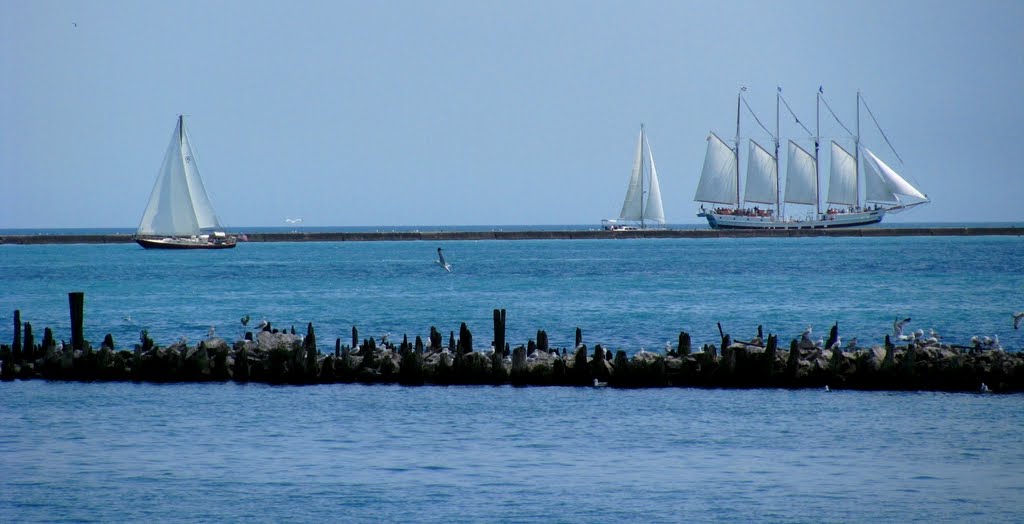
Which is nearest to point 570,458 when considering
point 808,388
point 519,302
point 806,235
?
point 808,388

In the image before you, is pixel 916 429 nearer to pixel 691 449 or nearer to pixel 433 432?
pixel 691 449

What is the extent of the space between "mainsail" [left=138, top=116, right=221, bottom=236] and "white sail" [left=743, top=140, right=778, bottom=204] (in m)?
67.6

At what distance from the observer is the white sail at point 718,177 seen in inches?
5930

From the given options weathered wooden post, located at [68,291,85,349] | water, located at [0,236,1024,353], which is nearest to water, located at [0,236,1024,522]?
Result: water, located at [0,236,1024,353]

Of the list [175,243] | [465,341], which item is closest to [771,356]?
[465,341]

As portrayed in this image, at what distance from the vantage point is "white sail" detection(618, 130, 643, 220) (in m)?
149

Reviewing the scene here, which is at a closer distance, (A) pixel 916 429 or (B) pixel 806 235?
(A) pixel 916 429

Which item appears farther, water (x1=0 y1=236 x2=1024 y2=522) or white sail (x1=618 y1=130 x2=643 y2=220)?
white sail (x1=618 y1=130 x2=643 y2=220)

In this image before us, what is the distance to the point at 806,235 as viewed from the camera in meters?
160

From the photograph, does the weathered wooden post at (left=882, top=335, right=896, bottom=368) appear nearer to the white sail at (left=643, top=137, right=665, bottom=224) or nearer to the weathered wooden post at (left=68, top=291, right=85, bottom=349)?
the weathered wooden post at (left=68, top=291, right=85, bottom=349)

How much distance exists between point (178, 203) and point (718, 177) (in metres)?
70.7

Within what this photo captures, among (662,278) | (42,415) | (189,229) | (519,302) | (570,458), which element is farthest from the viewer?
(189,229)

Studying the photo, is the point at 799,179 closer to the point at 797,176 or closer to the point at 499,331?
the point at 797,176

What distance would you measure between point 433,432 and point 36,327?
27.4 metres
